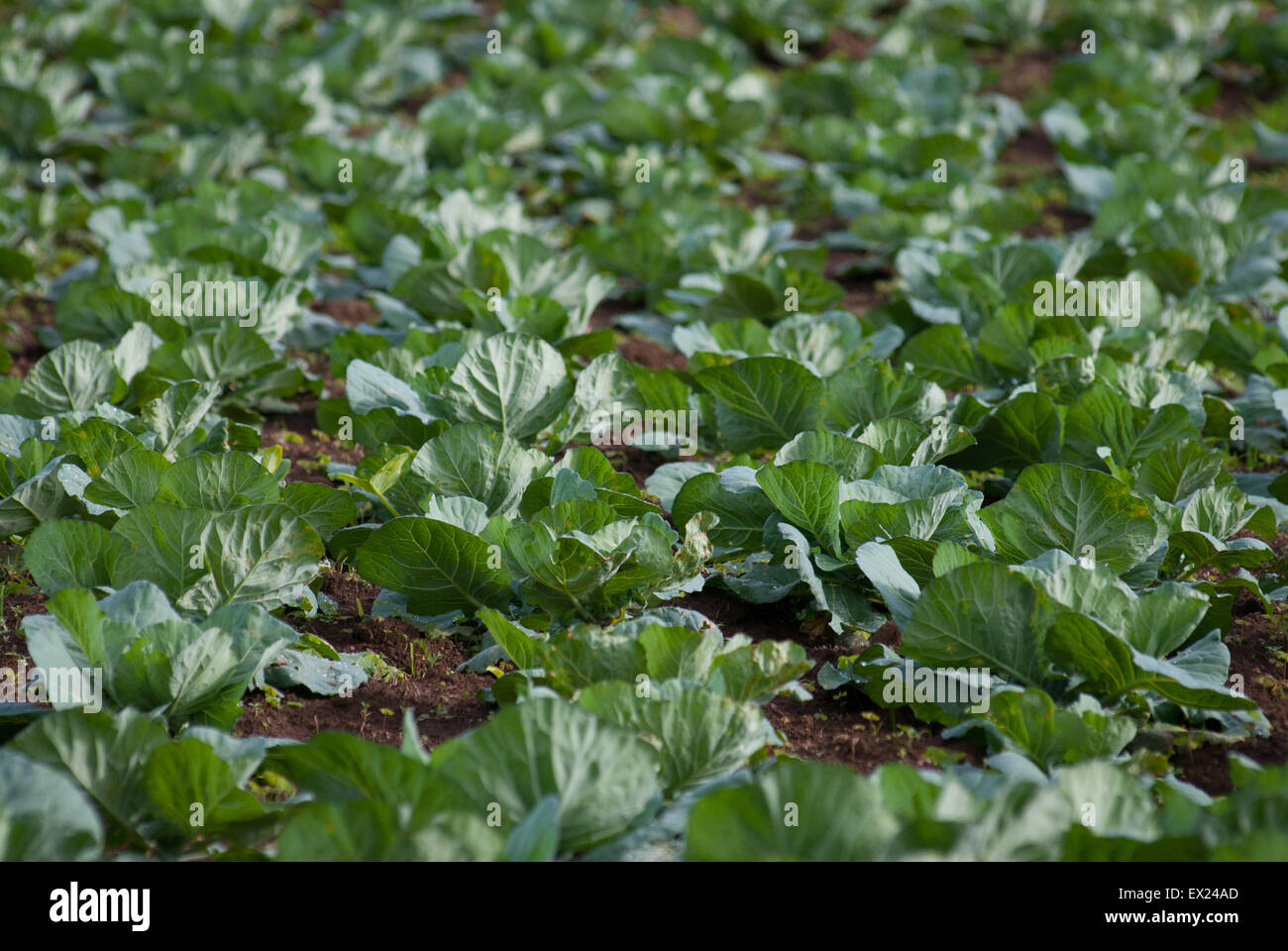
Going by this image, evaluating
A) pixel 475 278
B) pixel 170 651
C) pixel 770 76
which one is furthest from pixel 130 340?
pixel 770 76

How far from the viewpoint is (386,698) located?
3.11 m

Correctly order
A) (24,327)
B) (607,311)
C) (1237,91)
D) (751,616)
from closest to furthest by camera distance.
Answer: (751,616)
(24,327)
(607,311)
(1237,91)

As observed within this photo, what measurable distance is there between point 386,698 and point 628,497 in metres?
0.80

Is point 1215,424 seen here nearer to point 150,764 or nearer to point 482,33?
point 150,764

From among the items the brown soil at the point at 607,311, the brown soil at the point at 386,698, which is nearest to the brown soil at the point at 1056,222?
the brown soil at the point at 607,311

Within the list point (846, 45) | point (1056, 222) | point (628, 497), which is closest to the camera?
point (628, 497)

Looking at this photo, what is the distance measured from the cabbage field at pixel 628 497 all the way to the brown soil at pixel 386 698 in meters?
0.01

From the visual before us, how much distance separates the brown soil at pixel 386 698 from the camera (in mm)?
2959

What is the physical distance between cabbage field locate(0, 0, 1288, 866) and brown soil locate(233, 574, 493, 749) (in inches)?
0.5

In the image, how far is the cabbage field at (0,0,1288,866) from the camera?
2312mm

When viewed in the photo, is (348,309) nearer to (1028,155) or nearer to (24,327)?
(24,327)

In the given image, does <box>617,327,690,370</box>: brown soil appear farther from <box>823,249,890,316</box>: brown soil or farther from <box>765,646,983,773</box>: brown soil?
<box>765,646,983,773</box>: brown soil

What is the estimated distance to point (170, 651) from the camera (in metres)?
2.66

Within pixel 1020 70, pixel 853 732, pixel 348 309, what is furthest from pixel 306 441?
pixel 1020 70
